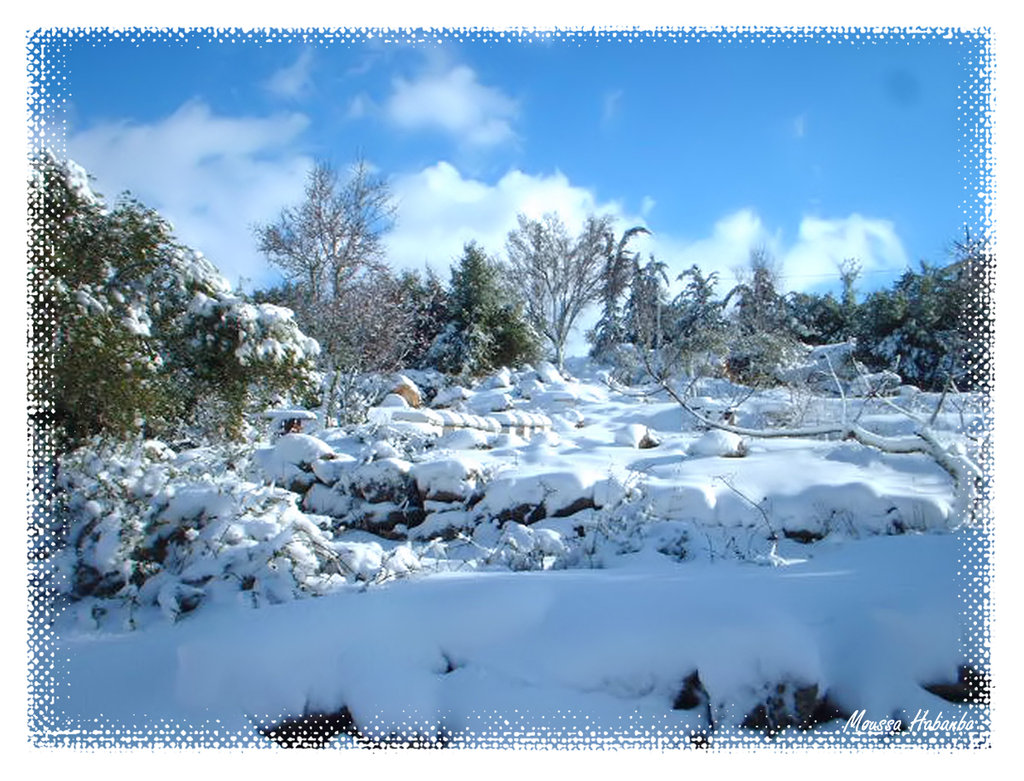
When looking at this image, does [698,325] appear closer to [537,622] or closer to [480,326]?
[480,326]

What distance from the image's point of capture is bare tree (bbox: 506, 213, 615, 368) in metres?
22.1

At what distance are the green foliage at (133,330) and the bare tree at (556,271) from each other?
50.3 ft

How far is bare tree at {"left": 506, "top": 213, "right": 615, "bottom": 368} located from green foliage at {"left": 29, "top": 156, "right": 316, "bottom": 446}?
15340mm

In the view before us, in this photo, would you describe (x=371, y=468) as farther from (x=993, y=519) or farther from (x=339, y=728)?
(x=993, y=519)

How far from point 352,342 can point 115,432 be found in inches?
289

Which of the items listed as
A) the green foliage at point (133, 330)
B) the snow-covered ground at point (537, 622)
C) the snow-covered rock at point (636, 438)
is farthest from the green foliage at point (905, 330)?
the green foliage at point (133, 330)

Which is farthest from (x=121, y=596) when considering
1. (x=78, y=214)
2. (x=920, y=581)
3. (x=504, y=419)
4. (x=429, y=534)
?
(x=504, y=419)

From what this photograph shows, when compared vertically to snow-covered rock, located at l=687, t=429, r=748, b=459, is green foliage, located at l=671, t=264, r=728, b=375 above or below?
above

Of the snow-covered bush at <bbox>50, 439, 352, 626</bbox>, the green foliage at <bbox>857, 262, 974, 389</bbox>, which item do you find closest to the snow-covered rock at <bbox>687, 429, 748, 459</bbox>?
the snow-covered bush at <bbox>50, 439, 352, 626</bbox>

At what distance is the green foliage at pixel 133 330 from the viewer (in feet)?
12.5

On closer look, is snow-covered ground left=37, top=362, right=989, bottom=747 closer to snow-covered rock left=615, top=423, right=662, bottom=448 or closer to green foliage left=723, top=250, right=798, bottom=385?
snow-covered rock left=615, top=423, right=662, bottom=448

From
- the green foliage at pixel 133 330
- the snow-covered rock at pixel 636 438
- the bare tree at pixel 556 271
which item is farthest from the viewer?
the bare tree at pixel 556 271

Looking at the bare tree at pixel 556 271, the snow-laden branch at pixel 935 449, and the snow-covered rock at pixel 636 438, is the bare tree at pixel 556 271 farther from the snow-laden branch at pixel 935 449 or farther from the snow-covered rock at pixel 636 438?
the snow-laden branch at pixel 935 449

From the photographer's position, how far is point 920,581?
254 centimetres
